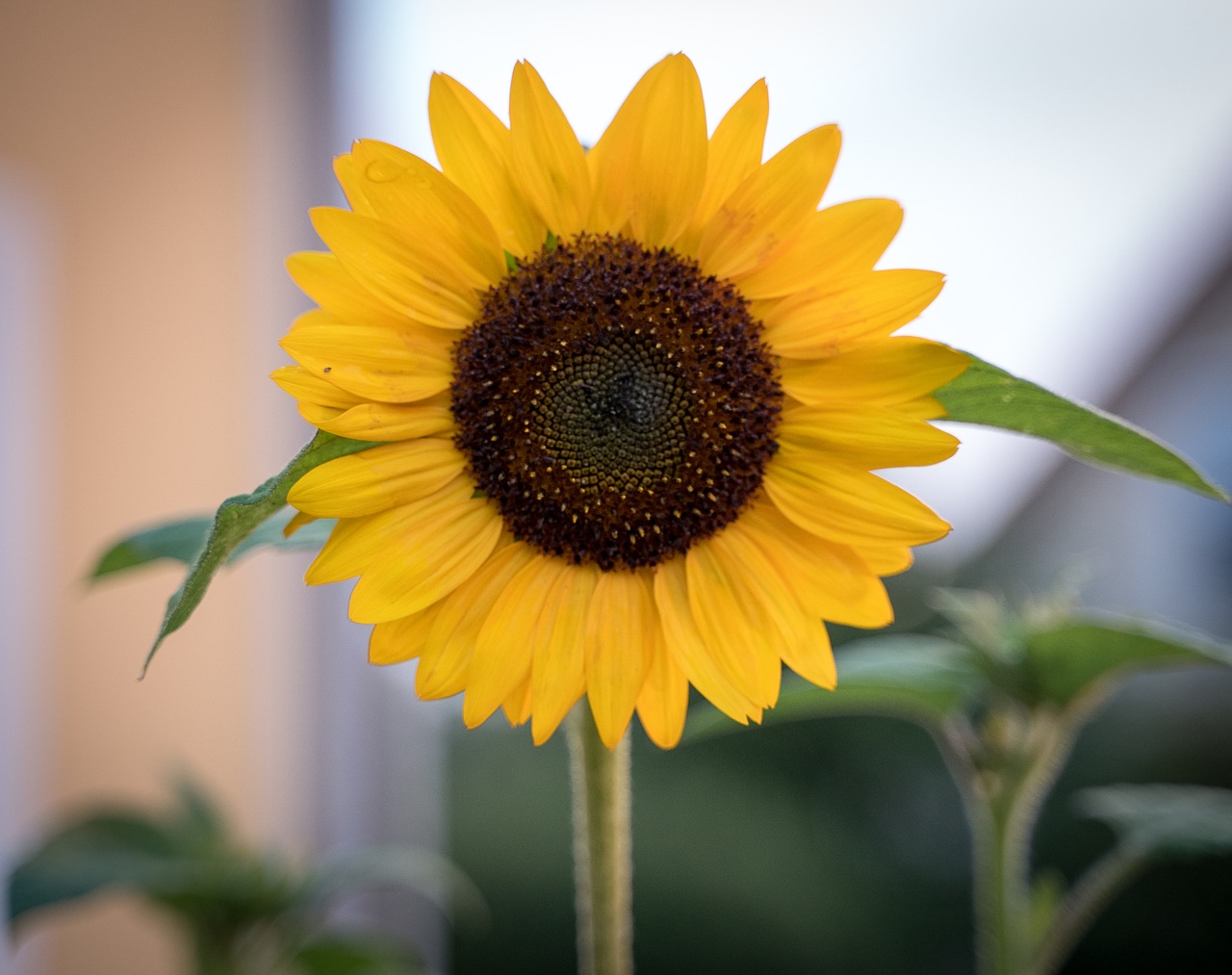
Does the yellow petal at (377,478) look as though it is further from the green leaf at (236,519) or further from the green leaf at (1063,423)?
the green leaf at (1063,423)

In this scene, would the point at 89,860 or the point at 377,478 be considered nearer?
the point at 377,478

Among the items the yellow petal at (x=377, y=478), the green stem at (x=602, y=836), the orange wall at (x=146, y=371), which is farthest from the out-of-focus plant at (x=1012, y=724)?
the orange wall at (x=146, y=371)

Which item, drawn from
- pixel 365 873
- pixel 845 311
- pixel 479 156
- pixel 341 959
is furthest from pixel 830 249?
pixel 341 959

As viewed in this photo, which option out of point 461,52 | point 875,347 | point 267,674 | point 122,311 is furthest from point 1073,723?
point 122,311

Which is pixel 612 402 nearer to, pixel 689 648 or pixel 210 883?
pixel 689 648

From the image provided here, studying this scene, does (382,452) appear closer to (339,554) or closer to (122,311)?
(339,554)

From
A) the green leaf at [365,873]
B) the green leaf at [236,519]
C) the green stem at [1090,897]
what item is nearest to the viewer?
the green leaf at [236,519]

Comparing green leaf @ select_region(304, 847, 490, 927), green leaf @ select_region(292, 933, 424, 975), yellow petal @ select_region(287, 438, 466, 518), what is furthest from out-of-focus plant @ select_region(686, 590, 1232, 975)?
green leaf @ select_region(292, 933, 424, 975)
